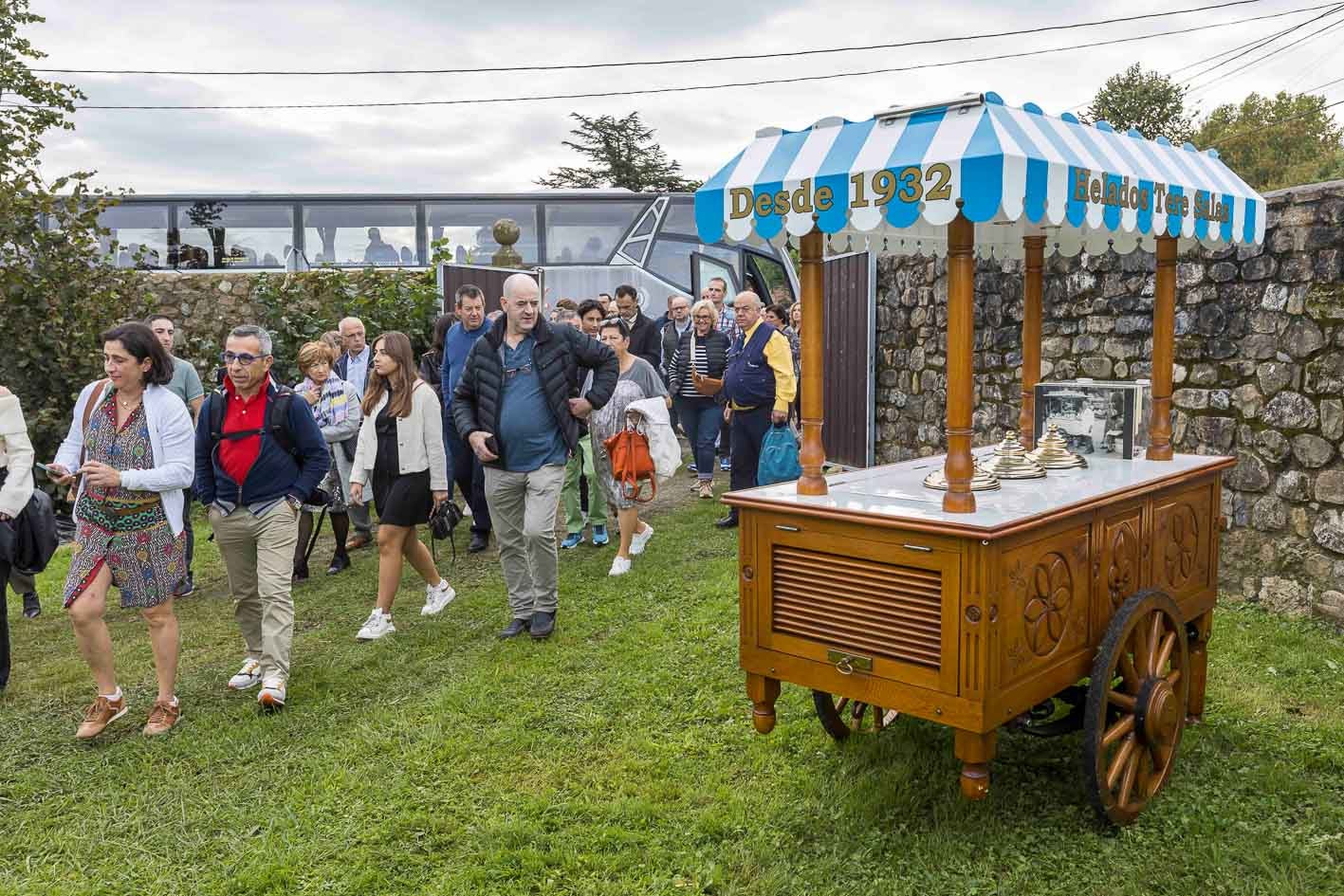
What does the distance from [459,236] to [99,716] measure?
42.3 feet

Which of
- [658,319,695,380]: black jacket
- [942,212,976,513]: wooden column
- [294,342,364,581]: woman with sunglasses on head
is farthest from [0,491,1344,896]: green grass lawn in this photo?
[658,319,695,380]: black jacket

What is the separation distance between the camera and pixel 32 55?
383 inches

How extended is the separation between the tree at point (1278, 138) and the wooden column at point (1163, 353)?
3915cm

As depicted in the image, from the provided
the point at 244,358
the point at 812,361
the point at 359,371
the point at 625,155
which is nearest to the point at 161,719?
the point at 244,358

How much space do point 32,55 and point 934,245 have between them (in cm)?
918

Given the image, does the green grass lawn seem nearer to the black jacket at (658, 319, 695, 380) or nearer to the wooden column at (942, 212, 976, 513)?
the wooden column at (942, 212, 976, 513)

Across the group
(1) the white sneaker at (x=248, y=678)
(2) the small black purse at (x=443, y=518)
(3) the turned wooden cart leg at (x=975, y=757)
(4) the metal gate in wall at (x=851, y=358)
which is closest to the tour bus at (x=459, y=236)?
(4) the metal gate in wall at (x=851, y=358)

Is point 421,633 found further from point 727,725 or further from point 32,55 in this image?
point 32,55

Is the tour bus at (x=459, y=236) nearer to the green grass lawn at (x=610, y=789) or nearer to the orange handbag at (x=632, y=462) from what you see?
the orange handbag at (x=632, y=462)

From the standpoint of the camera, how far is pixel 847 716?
4406 millimetres

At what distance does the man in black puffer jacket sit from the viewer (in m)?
5.68

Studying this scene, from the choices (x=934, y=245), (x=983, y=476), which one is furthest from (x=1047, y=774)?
(x=934, y=245)

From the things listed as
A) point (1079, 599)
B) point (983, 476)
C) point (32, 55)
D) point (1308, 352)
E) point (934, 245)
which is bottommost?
point (1079, 599)

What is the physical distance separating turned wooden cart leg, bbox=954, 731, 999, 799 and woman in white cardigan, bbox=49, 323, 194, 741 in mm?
3497
